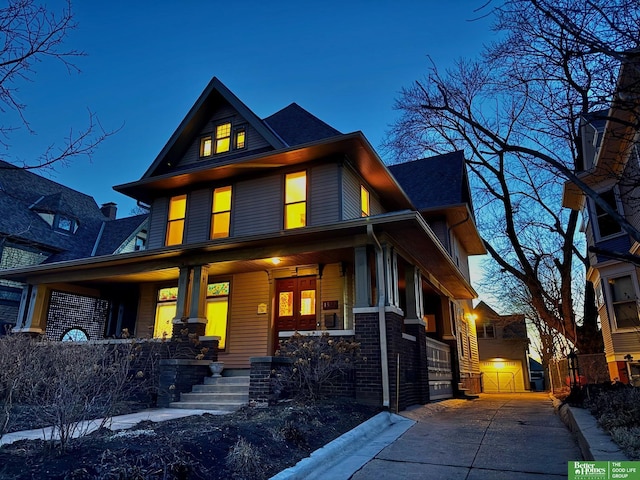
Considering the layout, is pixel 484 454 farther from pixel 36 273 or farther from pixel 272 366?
pixel 36 273

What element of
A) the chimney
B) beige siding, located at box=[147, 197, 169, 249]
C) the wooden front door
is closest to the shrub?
the wooden front door

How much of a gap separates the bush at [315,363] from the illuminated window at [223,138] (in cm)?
709

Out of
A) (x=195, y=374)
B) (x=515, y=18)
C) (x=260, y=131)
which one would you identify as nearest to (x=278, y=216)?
(x=260, y=131)

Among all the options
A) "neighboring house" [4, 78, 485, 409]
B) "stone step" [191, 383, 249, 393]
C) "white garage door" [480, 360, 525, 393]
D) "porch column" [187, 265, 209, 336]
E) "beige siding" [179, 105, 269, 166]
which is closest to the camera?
"neighboring house" [4, 78, 485, 409]

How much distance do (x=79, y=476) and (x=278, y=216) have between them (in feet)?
28.0

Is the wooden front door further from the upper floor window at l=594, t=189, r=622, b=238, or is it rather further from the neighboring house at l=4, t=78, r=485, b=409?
the upper floor window at l=594, t=189, r=622, b=238

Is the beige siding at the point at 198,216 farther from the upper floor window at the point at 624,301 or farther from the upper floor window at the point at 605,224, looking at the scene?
the upper floor window at the point at 624,301

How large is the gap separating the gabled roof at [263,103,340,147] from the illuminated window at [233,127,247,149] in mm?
1031

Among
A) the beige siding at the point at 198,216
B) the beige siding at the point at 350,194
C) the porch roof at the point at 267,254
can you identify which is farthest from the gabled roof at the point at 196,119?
the beige siding at the point at 350,194

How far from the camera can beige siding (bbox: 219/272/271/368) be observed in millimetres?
11172

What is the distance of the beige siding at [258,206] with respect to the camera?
1135cm

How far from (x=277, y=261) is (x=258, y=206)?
1992 mm

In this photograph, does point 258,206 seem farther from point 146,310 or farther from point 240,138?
point 146,310

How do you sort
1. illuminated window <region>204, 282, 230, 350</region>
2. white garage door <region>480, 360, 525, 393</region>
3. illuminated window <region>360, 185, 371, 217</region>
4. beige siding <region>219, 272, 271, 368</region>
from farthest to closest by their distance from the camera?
white garage door <region>480, 360, 525, 393</region>
illuminated window <region>360, 185, 371, 217</region>
illuminated window <region>204, 282, 230, 350</region>
beige siding <region>219, 272, 271, 368</region>
